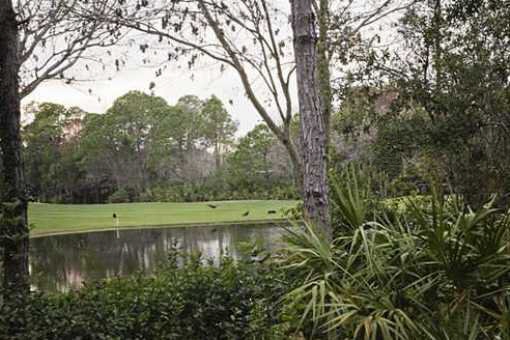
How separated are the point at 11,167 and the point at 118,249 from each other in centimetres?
908

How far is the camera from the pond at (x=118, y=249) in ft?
30.8

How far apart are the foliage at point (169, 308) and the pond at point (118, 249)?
120 inches

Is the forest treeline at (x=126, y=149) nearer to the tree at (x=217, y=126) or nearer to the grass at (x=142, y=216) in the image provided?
the tree at (x=217, y=126)

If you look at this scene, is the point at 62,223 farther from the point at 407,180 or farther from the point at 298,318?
the point at 298,318

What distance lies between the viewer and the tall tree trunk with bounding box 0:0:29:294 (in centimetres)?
390

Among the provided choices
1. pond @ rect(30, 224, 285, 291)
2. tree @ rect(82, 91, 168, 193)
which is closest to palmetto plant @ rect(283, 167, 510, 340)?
pond @ rect(30, 224, 285, 291)

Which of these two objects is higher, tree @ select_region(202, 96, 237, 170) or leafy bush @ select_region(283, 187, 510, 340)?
tree @ select_region(202, 96, 237, 170)

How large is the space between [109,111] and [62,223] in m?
16.2

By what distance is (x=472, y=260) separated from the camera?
9.64 feet

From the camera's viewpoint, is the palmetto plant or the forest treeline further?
the forest treeline

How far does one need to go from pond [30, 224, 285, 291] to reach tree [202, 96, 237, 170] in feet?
61.7

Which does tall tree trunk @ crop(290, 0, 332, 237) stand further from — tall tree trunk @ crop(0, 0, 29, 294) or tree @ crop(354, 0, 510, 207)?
tree @ crop(354, 0, 510, 207)

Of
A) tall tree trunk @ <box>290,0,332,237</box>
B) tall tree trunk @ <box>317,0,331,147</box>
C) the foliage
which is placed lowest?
the foliage

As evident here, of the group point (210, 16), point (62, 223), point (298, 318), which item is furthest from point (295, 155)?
point (62, 223)
